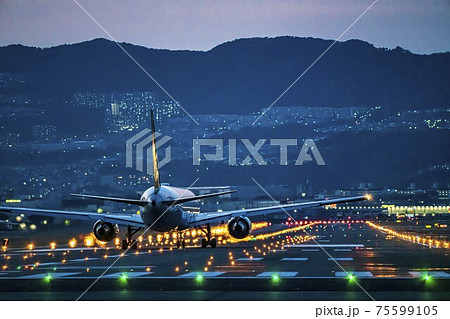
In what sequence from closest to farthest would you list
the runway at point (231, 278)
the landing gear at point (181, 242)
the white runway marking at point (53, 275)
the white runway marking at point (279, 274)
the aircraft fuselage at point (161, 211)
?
the runway at point (231, 278), the white runway marking at point (53, 275), the white runway marking at point (279, 274), the aircraft fuselage at point (161, 211), the landing gear at point (181, 242)

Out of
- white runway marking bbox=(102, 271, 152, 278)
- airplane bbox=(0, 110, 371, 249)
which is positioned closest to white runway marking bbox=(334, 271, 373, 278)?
white runway marking bbox=(102, 271, 152, 278)

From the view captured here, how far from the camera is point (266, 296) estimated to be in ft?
95.9

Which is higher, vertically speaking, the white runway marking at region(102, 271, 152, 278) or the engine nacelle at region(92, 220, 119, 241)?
the engine nacelle at region(92, 220, 119, 241)

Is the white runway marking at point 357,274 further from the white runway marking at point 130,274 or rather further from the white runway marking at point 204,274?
the white runway marking at point 130,274

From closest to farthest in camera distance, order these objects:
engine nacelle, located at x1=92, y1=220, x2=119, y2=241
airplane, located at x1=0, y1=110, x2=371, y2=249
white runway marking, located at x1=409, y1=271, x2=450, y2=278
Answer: white runway marking, located at x1=409, y1=271, x2=450, y2=278
airplane, located at x1=0, y1=110, x2=371, y2=249
engine nacelle, located at x1=92, y1=220, x2=119, y2=241

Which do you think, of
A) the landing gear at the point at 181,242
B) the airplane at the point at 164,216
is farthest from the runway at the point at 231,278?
the landing gear at the point at 181,242

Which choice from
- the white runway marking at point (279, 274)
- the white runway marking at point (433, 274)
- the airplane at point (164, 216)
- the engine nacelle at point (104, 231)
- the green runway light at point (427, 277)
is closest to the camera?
the green runway light at point (427, 277)

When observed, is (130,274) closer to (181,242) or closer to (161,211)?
(161,211)

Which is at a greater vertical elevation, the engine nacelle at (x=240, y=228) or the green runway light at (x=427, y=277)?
the engine nacelle at (x=240, y=228)

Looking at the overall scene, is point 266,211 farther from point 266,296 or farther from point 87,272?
point 266,296

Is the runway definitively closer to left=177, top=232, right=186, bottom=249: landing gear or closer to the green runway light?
the green runway light

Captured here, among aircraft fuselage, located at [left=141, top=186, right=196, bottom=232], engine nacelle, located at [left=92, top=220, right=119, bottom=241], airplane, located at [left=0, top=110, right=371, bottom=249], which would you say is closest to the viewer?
aircraft fuselage, located at [left=141, top=186, right=196, bottom=232]

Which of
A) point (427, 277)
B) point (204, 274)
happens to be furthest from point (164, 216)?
point (427, 277)

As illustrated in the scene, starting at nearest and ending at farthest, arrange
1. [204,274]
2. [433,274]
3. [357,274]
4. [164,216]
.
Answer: [433,274]
[357,274]
[204,274]
[164,216]
